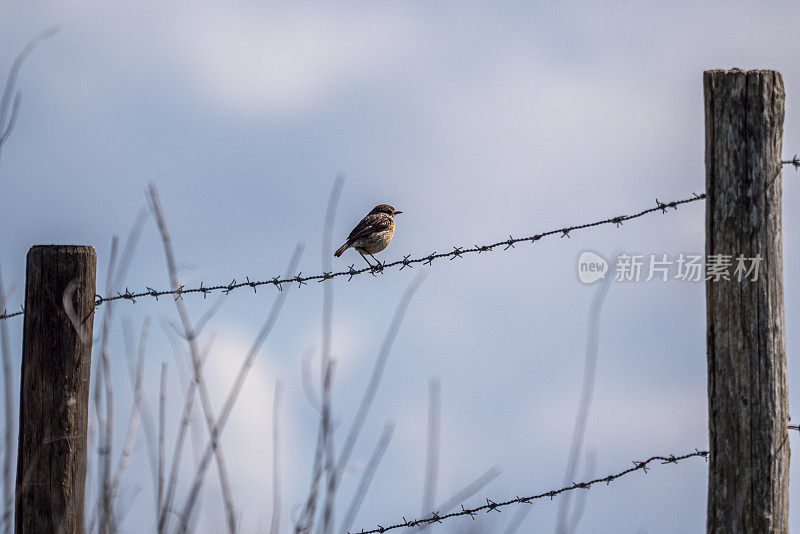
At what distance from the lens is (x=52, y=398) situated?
3633 millimetres

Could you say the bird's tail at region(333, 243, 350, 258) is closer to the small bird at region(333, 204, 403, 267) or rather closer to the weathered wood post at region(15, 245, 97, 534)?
the small bird at region(333, 204, 403, 267)

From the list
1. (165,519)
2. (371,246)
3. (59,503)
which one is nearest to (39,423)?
(59,503)

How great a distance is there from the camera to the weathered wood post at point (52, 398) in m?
3.54

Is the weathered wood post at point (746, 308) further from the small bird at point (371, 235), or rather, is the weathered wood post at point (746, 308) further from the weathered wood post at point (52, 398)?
the small bird at point (371, 235)

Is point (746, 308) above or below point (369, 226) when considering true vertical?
below


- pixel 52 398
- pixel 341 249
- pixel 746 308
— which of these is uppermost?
pixel 341 249

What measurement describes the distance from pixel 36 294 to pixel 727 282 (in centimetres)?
287

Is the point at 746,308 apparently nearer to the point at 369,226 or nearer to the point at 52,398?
the point at 52,398

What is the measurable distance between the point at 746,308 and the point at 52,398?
282 cm

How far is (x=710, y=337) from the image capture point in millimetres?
3303

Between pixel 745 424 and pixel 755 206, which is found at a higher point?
pixel 755 206

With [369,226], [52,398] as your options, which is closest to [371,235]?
[369,226]

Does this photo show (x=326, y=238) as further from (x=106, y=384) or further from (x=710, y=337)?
(x=710, y=337)

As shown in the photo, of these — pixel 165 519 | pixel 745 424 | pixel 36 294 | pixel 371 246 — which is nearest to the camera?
pixel 165 519
